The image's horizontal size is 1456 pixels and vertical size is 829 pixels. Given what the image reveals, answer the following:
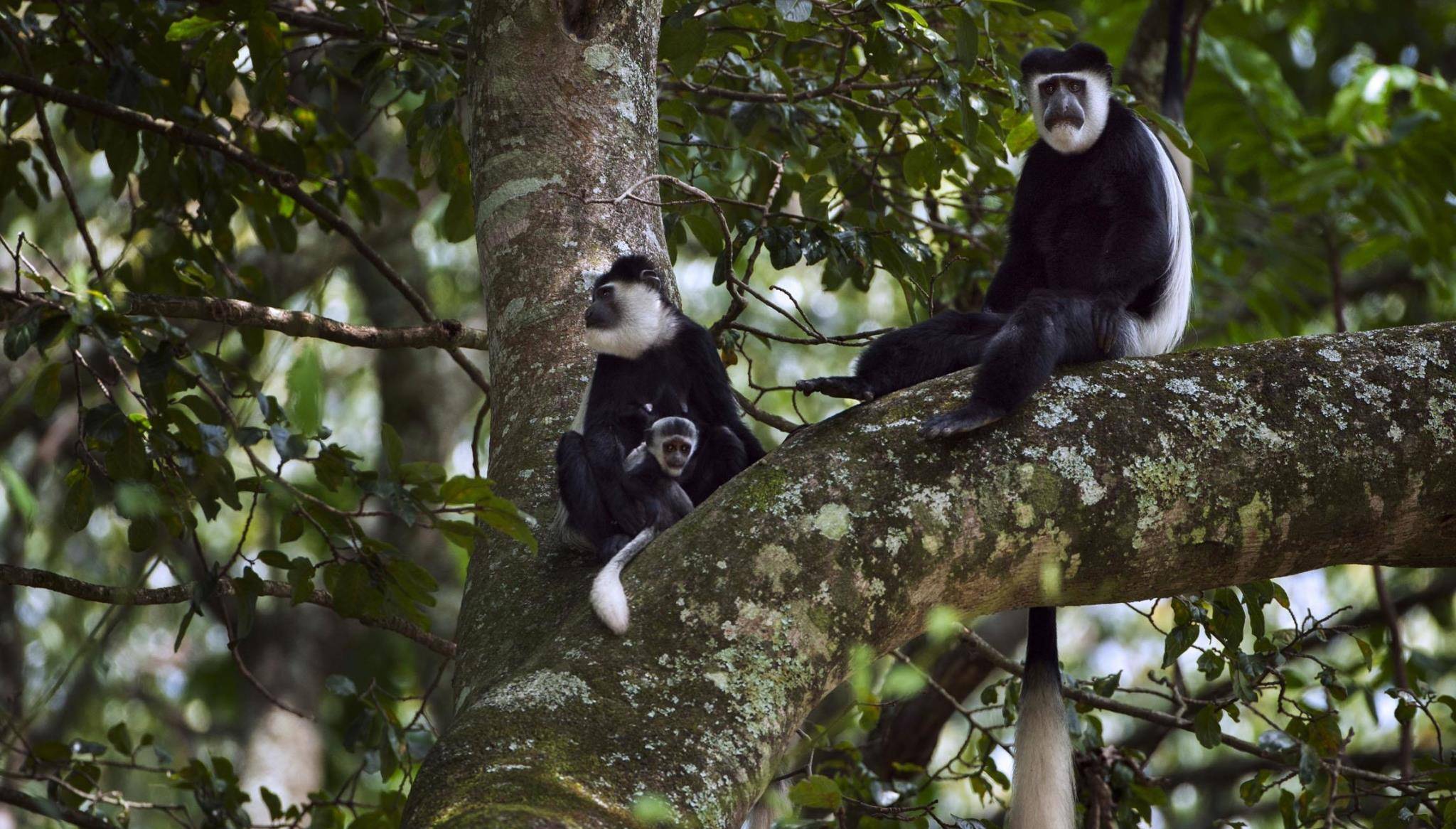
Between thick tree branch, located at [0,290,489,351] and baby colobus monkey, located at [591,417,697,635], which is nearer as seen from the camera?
thick tree branch, located at [0,290,489,351]

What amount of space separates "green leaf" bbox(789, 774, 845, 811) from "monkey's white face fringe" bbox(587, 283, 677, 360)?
839 mm

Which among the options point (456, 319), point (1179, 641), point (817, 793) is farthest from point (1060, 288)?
point (456, 319)

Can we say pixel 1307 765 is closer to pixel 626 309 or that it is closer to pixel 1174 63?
pixel 626 309

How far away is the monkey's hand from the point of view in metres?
2.09

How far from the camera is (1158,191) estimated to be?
244 cm

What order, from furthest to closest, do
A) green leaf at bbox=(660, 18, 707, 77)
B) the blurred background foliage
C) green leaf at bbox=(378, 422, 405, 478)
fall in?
green leaf at bbox=(660, 18, 707, 77) < the blurred background foliage < green leaf at bbox=(378, 422, 405, 478)

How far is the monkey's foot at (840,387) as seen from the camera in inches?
82.5

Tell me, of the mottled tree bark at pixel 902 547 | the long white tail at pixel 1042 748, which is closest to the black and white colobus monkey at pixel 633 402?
the mottled tree bark at pixel 902 547

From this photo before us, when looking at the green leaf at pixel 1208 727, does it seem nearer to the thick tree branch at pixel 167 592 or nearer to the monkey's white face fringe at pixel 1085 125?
the monkey's white face fringe at pixel 1085 125

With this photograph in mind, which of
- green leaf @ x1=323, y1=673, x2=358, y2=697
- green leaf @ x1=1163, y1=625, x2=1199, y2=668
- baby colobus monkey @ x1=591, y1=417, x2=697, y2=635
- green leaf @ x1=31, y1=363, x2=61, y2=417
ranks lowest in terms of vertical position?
green leaf @ x1=323, y1=673, x2=358, y2=697

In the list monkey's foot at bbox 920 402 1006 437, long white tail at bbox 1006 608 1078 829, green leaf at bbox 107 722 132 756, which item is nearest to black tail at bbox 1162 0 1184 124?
long white tail at bbox 1006 608 1078 829

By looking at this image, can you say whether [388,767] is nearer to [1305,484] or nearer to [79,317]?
[79,317]

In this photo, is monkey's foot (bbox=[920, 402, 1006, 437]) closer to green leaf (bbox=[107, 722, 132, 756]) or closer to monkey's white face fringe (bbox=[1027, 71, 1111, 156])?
monkey's white face fringe (bbox=[1027, 71, 1111, 156])

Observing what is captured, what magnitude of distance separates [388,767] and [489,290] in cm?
96
